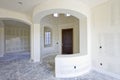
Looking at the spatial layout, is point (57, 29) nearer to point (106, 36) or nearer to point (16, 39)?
point (16, 39)

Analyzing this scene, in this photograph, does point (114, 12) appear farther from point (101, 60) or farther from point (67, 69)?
point (67, 69)

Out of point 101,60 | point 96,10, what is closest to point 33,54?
point 101,60

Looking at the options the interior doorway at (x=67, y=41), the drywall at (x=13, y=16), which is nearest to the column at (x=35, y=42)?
the drywall at (x=13, y=16)

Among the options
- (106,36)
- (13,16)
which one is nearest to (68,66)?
(106,36)

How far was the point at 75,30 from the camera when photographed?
6578 mm

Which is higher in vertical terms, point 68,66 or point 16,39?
point 16,39

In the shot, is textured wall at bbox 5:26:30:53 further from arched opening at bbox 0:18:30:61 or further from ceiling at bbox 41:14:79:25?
ceiling at bbox 41:14:79:25

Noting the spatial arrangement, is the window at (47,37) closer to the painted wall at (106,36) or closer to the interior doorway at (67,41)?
the interior doorway at (67,41)

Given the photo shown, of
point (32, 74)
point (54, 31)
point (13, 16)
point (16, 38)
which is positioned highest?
point (13, 16)

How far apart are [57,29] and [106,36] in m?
4.66

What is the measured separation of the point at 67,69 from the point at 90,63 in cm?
126

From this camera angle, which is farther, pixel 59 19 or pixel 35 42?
pixel 59 19

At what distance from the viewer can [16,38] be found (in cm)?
888

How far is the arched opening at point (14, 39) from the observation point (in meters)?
7.72
